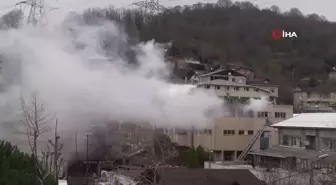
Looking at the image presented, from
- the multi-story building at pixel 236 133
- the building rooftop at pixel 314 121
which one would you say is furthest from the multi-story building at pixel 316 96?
the building rooftop at pixel 314 121

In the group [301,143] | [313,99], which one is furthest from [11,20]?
[313,99]

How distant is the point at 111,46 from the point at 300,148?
12081 mm

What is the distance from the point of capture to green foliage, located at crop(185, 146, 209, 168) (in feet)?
92.9

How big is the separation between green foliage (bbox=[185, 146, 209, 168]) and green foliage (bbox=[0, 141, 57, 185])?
14.3m

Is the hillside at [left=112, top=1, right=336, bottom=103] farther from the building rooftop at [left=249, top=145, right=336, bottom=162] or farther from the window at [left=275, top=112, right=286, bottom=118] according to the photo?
the building rooftop at [left=249, top=145, right=336, bottom=162]

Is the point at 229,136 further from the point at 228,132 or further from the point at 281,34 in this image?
the point at 281,34

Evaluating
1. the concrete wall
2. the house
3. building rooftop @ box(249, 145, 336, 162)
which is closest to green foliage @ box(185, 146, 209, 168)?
building rooftop @ box(249, 145, 336, 162)

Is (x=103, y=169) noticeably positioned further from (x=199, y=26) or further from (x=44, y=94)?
(x=199, y=26)

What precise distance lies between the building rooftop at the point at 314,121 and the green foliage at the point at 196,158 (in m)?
4.87

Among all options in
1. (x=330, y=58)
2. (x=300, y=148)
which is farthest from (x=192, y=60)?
(x=300, y=148)

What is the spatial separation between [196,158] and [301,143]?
596cm

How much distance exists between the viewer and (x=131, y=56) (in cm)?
3114

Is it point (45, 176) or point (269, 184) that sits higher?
point (45, 176)

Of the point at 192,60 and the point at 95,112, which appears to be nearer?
the point at 95,112
